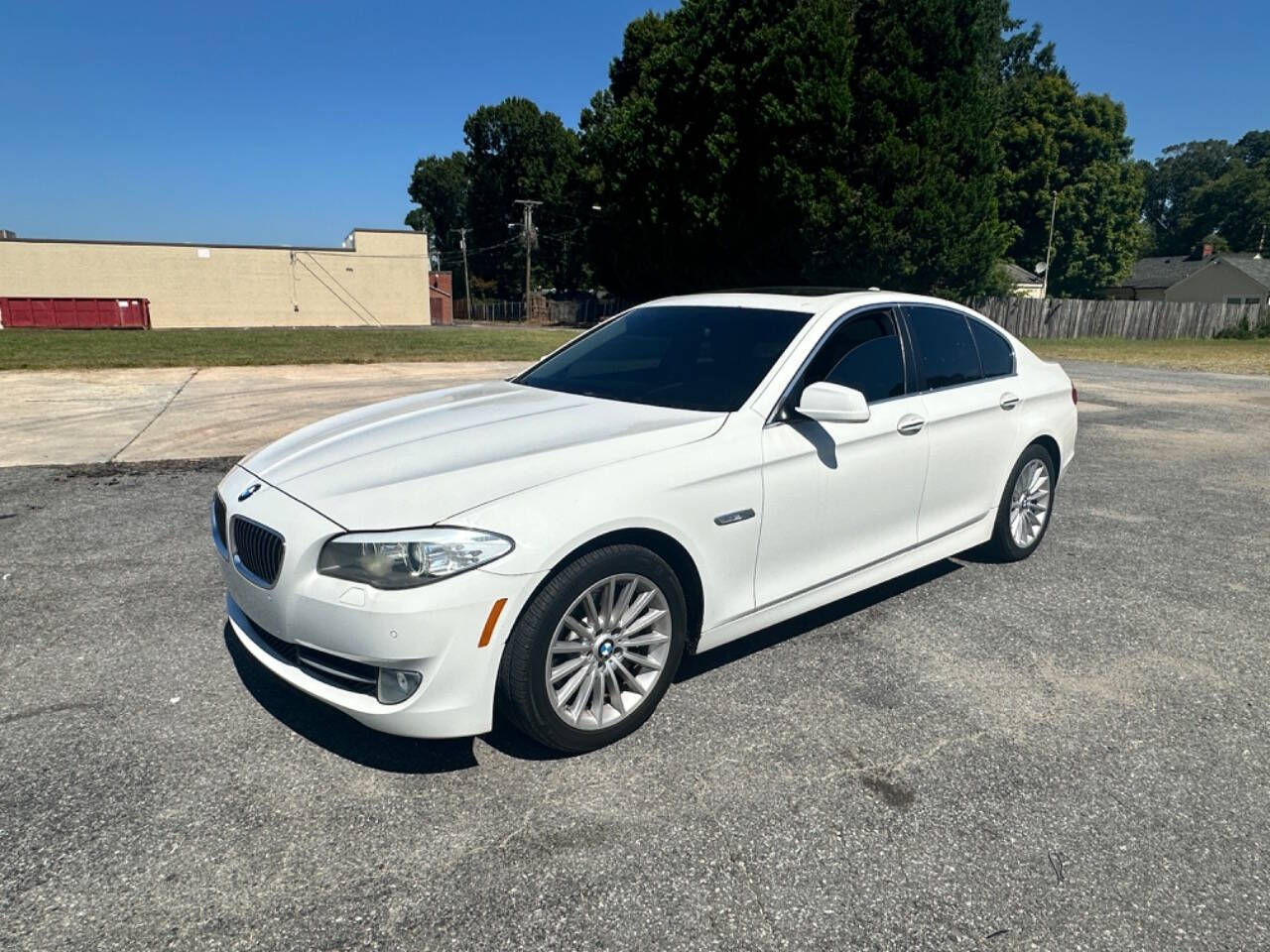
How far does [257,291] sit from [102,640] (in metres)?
52.3

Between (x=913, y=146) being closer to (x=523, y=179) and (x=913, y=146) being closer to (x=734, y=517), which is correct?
(x=734, y=517)

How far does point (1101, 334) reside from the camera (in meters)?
37.5

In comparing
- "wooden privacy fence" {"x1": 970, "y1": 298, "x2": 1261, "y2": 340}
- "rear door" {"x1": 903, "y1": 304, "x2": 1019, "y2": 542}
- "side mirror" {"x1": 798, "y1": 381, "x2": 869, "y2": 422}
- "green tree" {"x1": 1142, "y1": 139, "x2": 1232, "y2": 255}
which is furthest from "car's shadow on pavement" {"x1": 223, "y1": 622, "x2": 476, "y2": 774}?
"green tree" {"x1": 1142, "y1": 139, "x2": 1232, "y2": 255}

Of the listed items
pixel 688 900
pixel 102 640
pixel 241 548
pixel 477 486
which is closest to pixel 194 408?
pixel 102 640

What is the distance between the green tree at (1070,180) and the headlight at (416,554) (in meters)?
54.6

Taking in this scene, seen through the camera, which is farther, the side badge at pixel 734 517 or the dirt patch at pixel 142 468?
the dirt patch at pixel 142 468

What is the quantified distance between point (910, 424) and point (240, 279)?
53602 mm

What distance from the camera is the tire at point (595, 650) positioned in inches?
107

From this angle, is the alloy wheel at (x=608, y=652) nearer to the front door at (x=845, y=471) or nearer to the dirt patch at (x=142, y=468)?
the front door at (x=845, y=471)

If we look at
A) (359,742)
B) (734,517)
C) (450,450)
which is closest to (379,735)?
(359,742)

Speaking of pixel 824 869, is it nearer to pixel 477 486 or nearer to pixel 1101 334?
pixel 477 486

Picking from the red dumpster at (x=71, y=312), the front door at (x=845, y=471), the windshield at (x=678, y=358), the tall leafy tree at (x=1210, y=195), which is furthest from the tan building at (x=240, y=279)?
the tall leafy tree at (x=1210, y=195)

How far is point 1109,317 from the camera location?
123ft

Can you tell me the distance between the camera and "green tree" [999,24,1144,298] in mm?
50625
